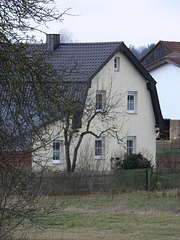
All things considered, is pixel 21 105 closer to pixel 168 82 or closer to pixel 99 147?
pixel 99 147

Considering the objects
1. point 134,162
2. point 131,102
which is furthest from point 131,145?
point 134,162

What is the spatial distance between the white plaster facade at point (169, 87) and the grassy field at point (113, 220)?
85.0 feet

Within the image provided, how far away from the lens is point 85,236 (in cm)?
1351

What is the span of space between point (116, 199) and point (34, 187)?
1515 cm

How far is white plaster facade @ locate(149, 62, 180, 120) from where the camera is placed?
165ft

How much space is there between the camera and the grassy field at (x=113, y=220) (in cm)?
1345

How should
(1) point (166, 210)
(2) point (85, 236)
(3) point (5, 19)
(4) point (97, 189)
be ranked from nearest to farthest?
(3) point (5, 19)
(2) point (85, 236)
(1) point (166, 210)
(4) point (97, 189)

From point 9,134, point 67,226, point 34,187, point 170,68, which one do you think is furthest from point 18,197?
point 170,68

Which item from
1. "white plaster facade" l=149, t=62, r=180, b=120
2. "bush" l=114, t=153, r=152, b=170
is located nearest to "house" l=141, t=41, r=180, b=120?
"white plaster facade" l=149, t=62, r=180, b=120

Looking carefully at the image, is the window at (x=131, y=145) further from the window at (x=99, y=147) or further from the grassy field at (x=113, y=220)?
the grassy field at (x=113, y=220)

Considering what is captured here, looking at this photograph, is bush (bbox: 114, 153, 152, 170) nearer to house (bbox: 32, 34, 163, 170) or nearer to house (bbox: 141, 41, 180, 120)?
house (bbox: 32, 34, 163, 170)

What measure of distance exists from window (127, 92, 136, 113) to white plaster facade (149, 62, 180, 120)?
1371cm

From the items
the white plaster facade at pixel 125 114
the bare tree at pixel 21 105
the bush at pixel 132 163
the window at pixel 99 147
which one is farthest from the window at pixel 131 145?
the bare tree at pixel 21 105

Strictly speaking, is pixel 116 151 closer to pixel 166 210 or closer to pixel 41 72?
pixel 166 210
